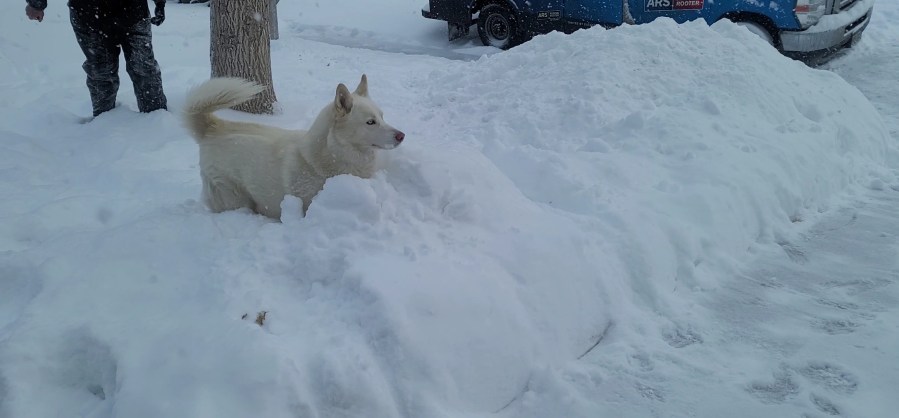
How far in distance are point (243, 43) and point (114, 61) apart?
1196 mm

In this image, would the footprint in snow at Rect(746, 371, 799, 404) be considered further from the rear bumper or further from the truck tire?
the truck tire

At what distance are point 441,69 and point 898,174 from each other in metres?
4.86

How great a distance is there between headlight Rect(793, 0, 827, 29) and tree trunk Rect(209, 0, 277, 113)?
23.2ft

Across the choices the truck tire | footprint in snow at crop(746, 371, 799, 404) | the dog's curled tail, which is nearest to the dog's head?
the dog's curled tail

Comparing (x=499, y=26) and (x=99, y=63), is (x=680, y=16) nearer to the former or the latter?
(x=499, y=26)

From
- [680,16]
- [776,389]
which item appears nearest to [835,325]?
[776,389]

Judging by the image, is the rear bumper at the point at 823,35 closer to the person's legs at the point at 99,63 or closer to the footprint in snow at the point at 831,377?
the footprint in snow at the point at 831,377

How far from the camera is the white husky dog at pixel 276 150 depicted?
368cm

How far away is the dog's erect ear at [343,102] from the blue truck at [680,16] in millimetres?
7038

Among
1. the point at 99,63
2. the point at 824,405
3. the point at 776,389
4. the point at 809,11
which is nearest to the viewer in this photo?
the point at 824,405

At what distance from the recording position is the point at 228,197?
387 centimetres

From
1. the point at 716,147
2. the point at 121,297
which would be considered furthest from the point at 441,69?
the point at 121,297

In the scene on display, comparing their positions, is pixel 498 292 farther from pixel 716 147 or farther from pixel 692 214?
pixel 716 147

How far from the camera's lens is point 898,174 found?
568 centimetres
